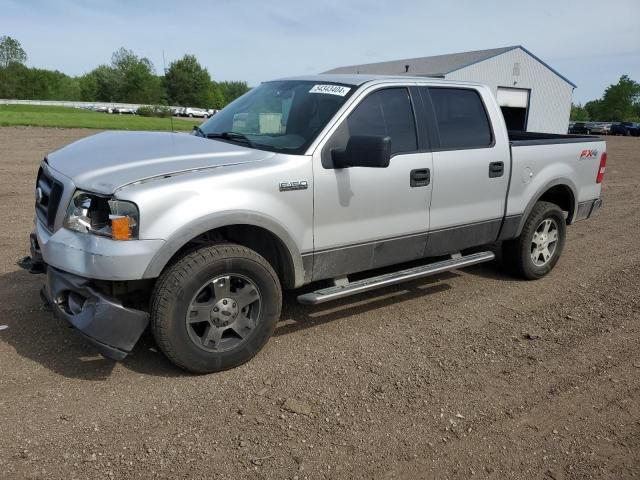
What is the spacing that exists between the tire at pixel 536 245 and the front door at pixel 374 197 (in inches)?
61.1

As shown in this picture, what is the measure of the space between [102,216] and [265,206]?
1037mm

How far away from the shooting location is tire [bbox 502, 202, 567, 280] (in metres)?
5.66

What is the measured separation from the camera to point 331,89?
172 inches

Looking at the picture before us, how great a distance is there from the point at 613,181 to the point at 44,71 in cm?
11186

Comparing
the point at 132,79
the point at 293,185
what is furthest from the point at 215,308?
the point at 132,79

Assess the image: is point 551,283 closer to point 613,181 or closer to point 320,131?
point 320,131

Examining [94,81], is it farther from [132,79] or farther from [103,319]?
[103,319]

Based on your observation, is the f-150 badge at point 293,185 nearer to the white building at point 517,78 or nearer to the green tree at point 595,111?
the white building at point 517,78

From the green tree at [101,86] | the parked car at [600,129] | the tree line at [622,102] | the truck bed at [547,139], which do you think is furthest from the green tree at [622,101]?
the truck bed at [547,139]

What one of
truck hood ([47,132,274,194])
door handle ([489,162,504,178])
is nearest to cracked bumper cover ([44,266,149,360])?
truck hood ([47,132,274,194])

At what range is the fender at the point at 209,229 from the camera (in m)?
3.32

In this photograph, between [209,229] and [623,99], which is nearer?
[209,229]

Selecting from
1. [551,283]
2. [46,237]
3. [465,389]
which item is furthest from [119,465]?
[551,283]

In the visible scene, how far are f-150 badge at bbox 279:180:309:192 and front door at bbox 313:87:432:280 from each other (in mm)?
97
